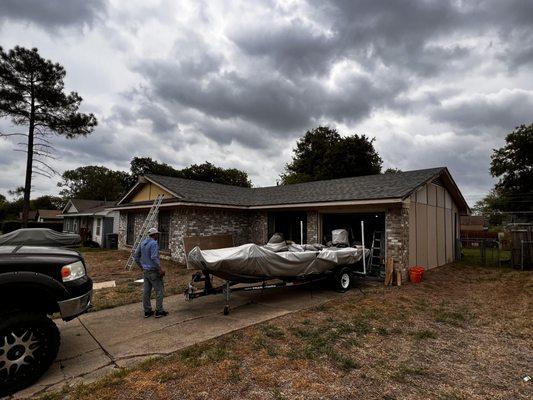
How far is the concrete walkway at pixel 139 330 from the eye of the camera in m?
3.99

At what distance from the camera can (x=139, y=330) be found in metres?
5.43

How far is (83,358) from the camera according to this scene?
14.2ft

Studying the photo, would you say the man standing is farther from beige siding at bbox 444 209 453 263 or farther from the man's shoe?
beige siding at bbox 444 209 453 263

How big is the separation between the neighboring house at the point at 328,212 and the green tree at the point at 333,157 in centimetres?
1714

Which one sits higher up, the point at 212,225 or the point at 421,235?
the point at 212,225

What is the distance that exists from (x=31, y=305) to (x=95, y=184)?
56005 millimetres

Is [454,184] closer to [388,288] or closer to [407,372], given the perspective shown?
[388,288]

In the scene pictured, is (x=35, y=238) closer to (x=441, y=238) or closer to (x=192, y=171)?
(x=441, y=238)

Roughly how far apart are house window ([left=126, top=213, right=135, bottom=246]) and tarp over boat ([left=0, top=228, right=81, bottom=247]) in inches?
301

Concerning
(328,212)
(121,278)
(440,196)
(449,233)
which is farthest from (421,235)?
(121,278)

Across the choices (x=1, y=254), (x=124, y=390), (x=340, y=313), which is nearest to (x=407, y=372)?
(x=340, y=313)

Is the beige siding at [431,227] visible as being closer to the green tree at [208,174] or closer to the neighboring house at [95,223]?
the neighboring house at [95,223]

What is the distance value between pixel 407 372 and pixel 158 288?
15.4ft

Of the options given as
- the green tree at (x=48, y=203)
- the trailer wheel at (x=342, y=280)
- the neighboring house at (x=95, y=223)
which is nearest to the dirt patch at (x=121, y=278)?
the trailer wheel at (x=342, y=280)
